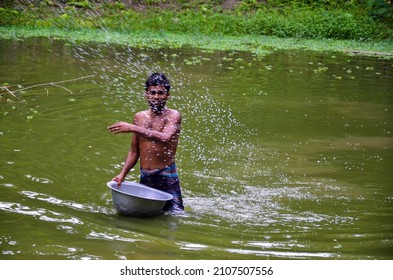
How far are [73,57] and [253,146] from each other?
25.2 ft

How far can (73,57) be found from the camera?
15508 millimetres

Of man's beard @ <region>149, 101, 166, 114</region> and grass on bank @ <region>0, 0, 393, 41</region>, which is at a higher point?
man's beard @ <region>149, 101, 166, 114</region>

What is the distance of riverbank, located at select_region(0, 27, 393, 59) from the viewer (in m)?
18.2

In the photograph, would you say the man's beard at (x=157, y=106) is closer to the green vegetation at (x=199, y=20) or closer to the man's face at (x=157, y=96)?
the man's face at (x=157, y=96)

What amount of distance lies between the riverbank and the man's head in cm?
1164

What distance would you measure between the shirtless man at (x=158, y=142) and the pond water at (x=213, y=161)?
345 millimetres

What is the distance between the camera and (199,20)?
71.9 feet

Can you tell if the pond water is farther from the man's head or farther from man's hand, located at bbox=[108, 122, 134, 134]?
the man's head

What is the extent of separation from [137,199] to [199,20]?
16.9 metres

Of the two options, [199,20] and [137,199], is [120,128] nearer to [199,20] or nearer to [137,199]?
[137,199]

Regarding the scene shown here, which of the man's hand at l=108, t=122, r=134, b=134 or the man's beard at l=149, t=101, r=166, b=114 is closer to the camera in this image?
the man's hand at l=108, t=122, r=134, b=134

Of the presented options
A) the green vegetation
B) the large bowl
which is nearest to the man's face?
the large bowl

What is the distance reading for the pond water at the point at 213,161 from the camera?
18.1 ft
